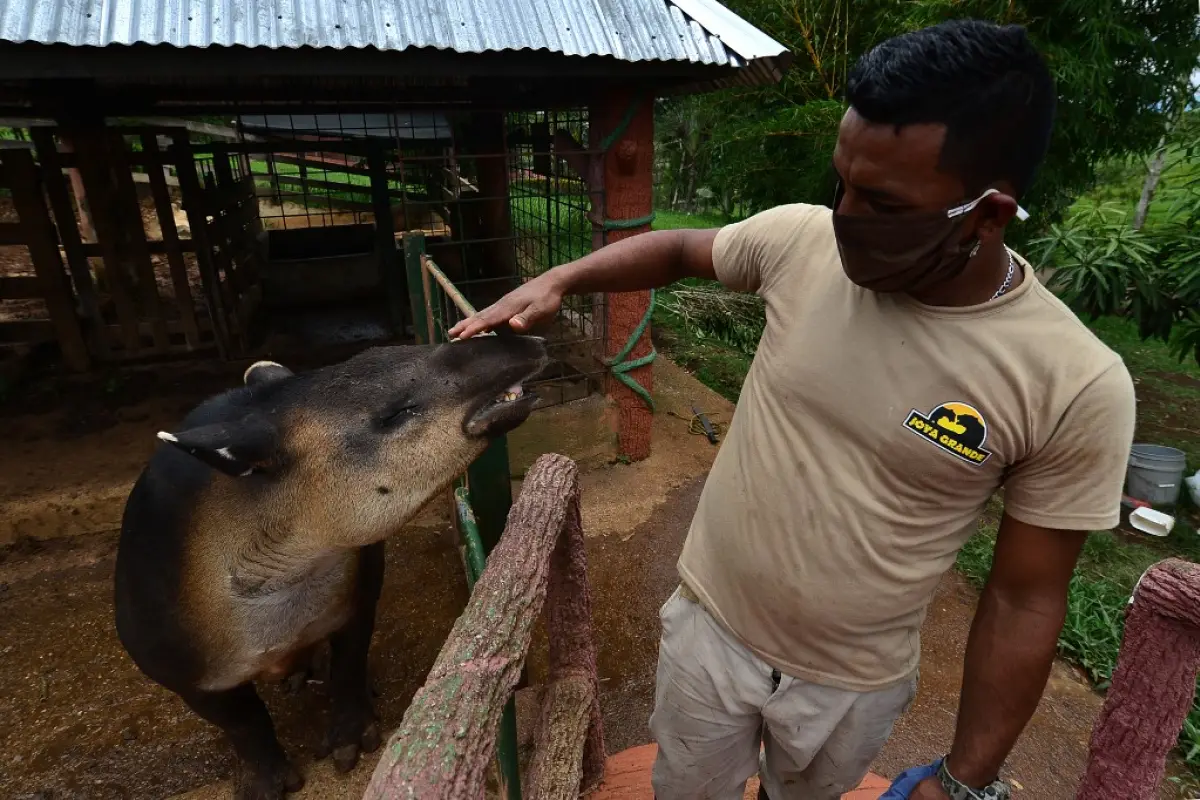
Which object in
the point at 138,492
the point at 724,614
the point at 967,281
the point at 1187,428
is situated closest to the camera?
the point at 967,281

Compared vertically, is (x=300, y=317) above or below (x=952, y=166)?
below

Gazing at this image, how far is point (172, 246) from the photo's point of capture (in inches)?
222

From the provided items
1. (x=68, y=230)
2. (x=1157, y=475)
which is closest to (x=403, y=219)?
(x=68, y=230)

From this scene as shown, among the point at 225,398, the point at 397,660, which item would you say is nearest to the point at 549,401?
the point at 397,660

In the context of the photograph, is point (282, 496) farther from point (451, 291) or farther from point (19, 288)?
point (19, 288)

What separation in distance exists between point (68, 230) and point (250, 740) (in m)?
4.70

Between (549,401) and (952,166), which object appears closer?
(952,166)

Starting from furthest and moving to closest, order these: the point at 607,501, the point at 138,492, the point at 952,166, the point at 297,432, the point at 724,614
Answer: the point at 607,501
the point at 138,492
the point at 297,432
the point at 724,614
the point at 952,166

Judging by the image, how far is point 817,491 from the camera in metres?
1.47

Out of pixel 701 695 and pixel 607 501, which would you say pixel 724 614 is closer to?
pixel 701 695

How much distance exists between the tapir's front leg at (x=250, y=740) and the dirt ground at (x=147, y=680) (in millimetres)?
142

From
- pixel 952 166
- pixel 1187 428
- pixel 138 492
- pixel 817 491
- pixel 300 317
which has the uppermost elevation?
pixel 952 166

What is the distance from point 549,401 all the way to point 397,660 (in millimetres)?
2315

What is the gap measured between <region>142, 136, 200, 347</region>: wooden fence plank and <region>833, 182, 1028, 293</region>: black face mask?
5.80m
